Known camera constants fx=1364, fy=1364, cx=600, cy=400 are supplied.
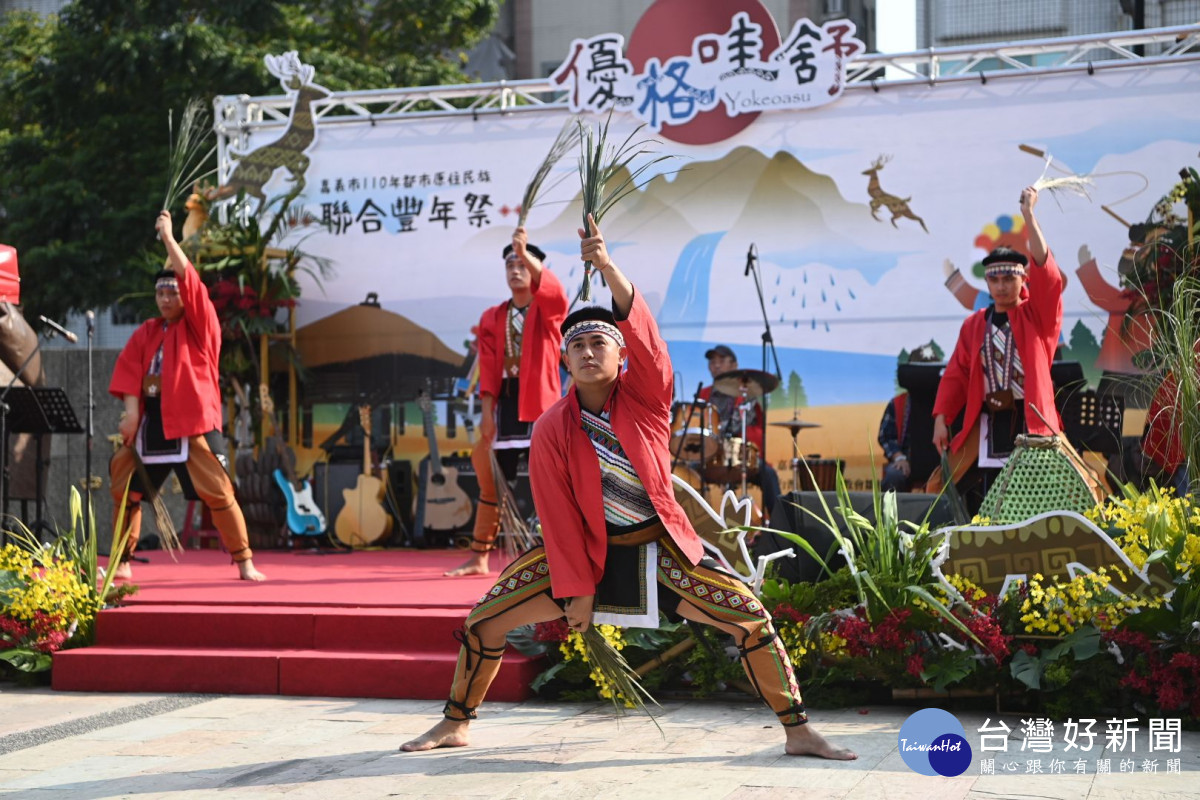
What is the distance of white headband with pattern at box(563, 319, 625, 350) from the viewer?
13.7ft

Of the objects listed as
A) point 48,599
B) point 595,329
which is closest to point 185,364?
point 48,599

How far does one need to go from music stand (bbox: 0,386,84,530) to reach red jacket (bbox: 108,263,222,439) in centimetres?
103

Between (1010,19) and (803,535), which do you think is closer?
(803,535)

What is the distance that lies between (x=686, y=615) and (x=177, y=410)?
3.68 meters

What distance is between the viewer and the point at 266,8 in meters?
16.3

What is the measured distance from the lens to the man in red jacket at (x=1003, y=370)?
624 cm

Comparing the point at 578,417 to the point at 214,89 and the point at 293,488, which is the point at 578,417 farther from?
the point at 214,89

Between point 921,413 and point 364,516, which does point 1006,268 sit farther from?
point 364,516

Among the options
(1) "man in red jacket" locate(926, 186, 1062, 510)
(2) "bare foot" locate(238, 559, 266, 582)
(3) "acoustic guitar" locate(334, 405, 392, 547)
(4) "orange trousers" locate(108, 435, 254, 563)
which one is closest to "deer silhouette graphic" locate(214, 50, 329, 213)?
(3) "acoustic guitar" locate(334, 405, 392, 547)

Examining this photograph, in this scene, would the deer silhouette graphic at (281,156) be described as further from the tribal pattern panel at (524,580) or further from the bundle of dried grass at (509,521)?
the tribal pattern panel at (524,580)

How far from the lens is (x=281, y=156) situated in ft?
32.3

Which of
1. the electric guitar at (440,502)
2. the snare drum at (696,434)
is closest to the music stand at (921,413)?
the snare drum at (696,434)

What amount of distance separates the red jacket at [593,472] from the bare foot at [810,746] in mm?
628

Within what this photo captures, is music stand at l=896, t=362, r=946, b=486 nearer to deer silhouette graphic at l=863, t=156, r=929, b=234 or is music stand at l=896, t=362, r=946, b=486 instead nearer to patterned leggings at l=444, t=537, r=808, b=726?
deer silhouette graphic at l=863, t=156, r=929, b=234
